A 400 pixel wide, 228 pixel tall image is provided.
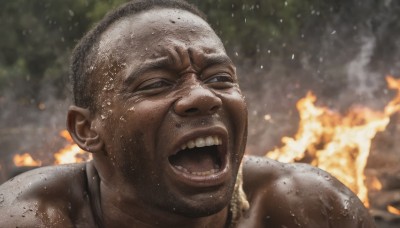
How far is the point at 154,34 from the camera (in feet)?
10.4

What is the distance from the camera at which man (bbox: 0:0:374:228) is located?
2.96 metres

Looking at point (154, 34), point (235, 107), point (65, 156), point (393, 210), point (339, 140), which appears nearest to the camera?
point (235, 107)

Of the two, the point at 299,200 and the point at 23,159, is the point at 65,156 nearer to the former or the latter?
A: the point at 23,159

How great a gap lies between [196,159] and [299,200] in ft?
2.30

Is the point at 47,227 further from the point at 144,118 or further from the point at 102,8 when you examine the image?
the point at 102,8

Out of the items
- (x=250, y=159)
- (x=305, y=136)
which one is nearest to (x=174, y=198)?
(x=250, y=159)

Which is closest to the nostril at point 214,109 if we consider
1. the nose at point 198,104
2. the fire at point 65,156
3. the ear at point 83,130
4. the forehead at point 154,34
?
the nose at point 198,104

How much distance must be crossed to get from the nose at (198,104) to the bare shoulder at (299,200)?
2.63 feet

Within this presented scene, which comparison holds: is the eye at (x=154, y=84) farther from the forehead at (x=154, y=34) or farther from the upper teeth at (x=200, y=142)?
the upper teeth at (x=200, y=142)

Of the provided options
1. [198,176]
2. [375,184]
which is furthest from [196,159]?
[375,184]

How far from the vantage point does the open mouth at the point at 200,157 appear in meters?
2.95

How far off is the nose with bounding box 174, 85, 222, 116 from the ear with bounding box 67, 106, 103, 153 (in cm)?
54

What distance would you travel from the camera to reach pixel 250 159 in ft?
12.4

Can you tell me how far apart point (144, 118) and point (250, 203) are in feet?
3.00
